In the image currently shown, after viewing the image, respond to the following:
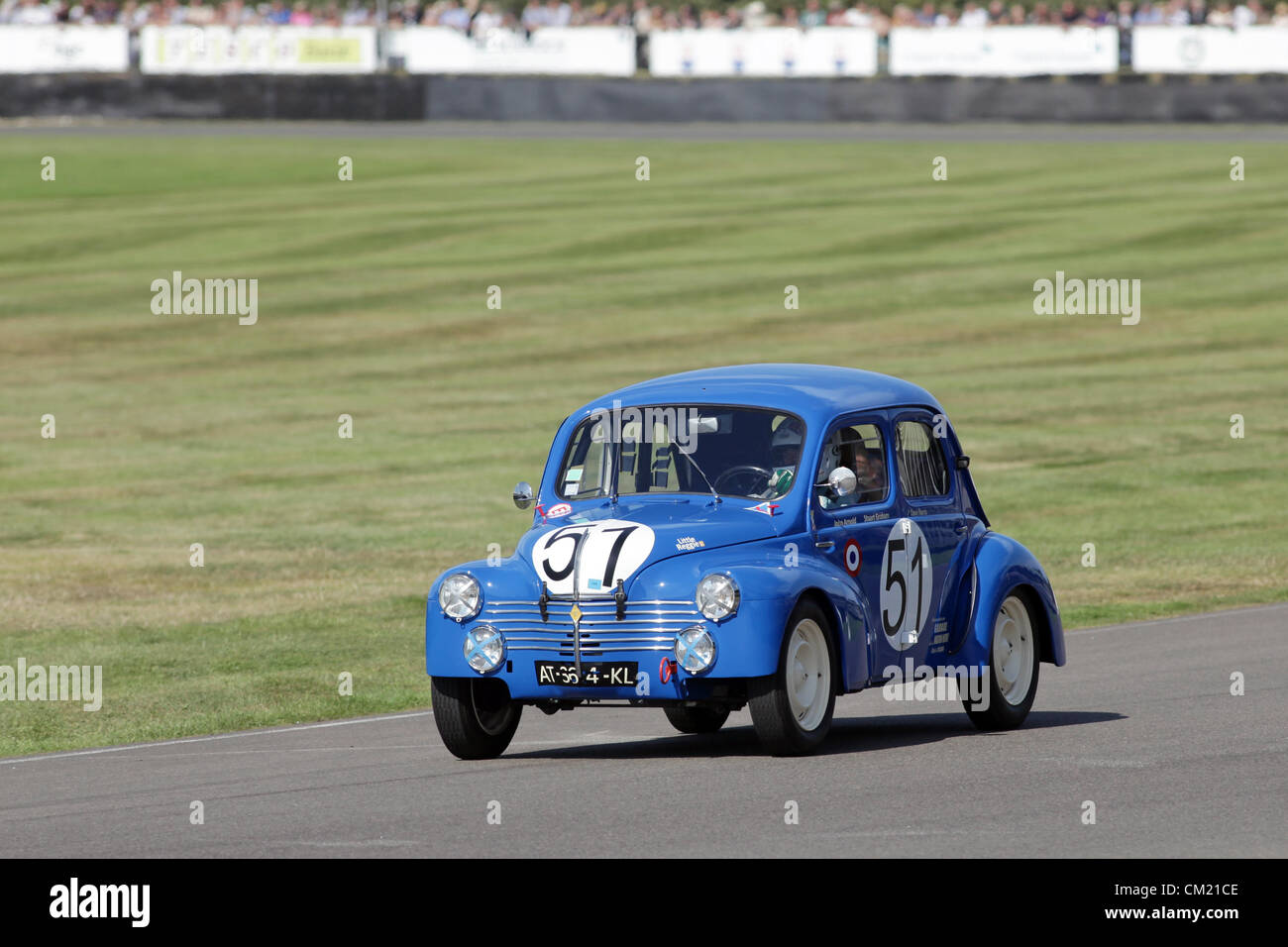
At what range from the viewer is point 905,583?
438 inches

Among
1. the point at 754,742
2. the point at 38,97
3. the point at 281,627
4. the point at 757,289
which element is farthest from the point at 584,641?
the point at 38,97

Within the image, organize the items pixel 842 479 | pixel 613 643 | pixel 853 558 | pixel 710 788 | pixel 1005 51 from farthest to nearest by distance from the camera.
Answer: pixel 1005 51 < pixel 853 558 < pixel 842 479 < pixel 613 643 < pixel 710 788

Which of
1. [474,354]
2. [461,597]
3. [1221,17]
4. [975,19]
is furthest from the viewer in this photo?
[975,19]

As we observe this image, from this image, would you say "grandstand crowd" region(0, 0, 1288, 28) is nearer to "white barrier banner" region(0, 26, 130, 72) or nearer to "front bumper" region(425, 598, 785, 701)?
"white barrier banner" region(0, 26, 130, 72)

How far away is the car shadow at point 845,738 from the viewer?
10875 millimetres

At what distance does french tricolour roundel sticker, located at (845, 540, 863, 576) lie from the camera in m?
10.8

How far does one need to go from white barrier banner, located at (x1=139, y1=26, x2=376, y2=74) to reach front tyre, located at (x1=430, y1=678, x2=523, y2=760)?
41.6m

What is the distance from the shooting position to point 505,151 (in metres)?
49.3

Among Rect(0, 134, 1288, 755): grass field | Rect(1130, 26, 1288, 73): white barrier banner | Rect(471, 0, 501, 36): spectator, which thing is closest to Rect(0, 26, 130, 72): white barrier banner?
Rect(0, 134, 1288, 755): grass field

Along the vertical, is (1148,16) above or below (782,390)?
above

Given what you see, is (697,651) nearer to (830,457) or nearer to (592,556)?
(592,556)

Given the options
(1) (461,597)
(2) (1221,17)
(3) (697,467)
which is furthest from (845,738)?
(2) (1221,17)

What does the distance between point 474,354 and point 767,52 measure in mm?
19447
